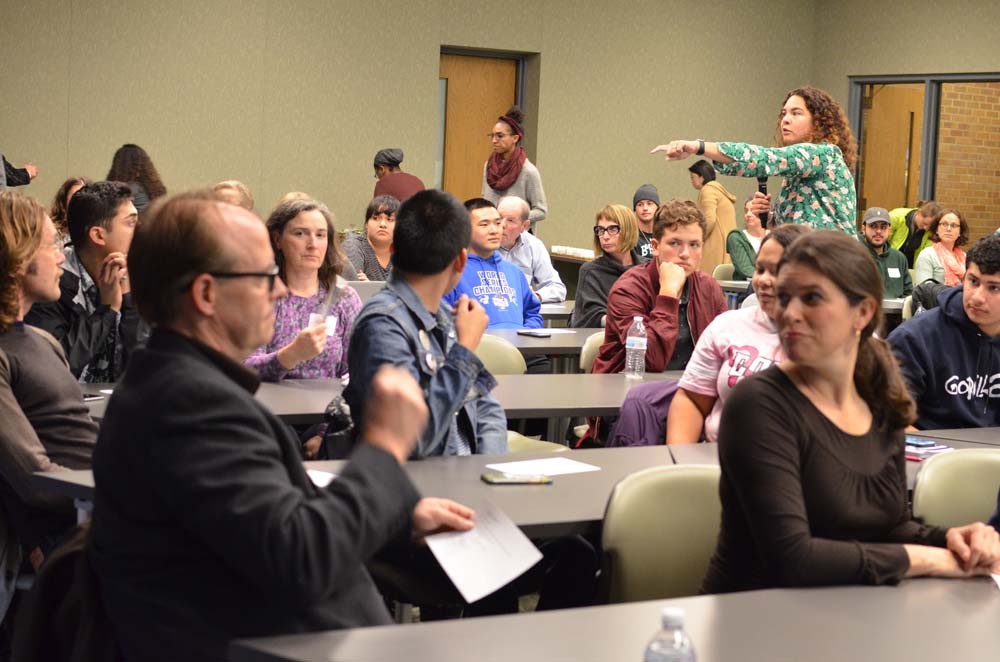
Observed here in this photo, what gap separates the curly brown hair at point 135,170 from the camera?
7.84 meters

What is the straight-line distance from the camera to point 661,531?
8.55 ft

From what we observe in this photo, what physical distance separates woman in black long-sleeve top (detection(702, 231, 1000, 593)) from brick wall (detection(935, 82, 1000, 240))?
10.8m

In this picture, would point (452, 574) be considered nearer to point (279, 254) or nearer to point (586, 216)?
point (279, 254)

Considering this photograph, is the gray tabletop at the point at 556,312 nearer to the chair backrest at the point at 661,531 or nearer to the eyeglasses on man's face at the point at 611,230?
the eyeglasses on man's face at the point at 611,230

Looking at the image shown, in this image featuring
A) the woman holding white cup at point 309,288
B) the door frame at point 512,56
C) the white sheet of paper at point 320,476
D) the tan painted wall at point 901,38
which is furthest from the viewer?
the tan painted wall at point 901,38

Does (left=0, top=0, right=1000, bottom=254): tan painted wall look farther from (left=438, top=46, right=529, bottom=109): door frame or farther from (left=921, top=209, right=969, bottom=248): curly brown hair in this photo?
(left=921, top=209, right=969, bottom=248): curly brown hair

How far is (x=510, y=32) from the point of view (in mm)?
11688

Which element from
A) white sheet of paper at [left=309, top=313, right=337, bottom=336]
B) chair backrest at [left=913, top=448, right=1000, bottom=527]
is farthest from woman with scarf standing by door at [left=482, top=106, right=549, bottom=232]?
chair backrest at [left=913, top=448, right=1000, bottom=527]

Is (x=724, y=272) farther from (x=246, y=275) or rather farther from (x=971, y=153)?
(x=246, y=275)

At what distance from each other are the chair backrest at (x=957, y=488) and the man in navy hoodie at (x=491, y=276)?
3.56m

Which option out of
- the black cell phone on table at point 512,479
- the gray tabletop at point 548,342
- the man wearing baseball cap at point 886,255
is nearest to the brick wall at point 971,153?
the man wearing baseball cap at point 886,255

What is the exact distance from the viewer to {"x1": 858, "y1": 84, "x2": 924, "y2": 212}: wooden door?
41.3 ft

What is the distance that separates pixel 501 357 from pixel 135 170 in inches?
156

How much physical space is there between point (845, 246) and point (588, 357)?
9.88 ft
